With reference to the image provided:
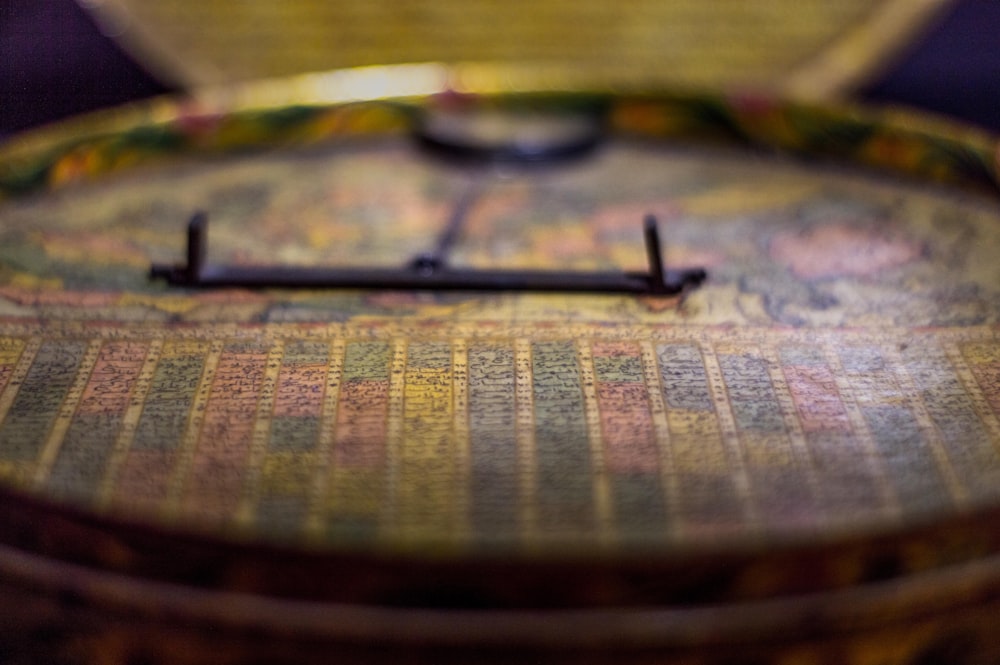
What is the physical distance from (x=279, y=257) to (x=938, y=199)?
1.01 m

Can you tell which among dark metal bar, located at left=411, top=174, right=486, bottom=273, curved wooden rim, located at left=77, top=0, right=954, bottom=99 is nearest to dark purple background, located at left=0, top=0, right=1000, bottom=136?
curved wooden rim, located at left=77, top=0, right=954, bottom=99

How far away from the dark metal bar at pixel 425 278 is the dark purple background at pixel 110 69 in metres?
1.31

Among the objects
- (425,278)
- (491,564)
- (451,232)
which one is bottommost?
(491,564)

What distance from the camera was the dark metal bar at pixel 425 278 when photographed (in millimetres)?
1379

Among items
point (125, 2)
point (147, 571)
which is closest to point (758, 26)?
point (125, 2)

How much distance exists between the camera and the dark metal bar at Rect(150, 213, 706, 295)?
1379mm

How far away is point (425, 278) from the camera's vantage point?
1.39 m

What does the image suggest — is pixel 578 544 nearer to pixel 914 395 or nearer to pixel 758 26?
pixel 914 395

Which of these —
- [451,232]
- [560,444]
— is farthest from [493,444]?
[451,232]

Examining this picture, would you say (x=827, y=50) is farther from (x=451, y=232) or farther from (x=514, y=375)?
(x=514, y=375)

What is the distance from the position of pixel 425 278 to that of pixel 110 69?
1626 mm

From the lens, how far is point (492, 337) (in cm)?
125

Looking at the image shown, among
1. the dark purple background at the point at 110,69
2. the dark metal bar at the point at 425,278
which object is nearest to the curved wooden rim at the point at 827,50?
the dark purple background at the point at 110,69

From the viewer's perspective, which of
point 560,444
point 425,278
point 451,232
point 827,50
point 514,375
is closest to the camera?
point 560,444
